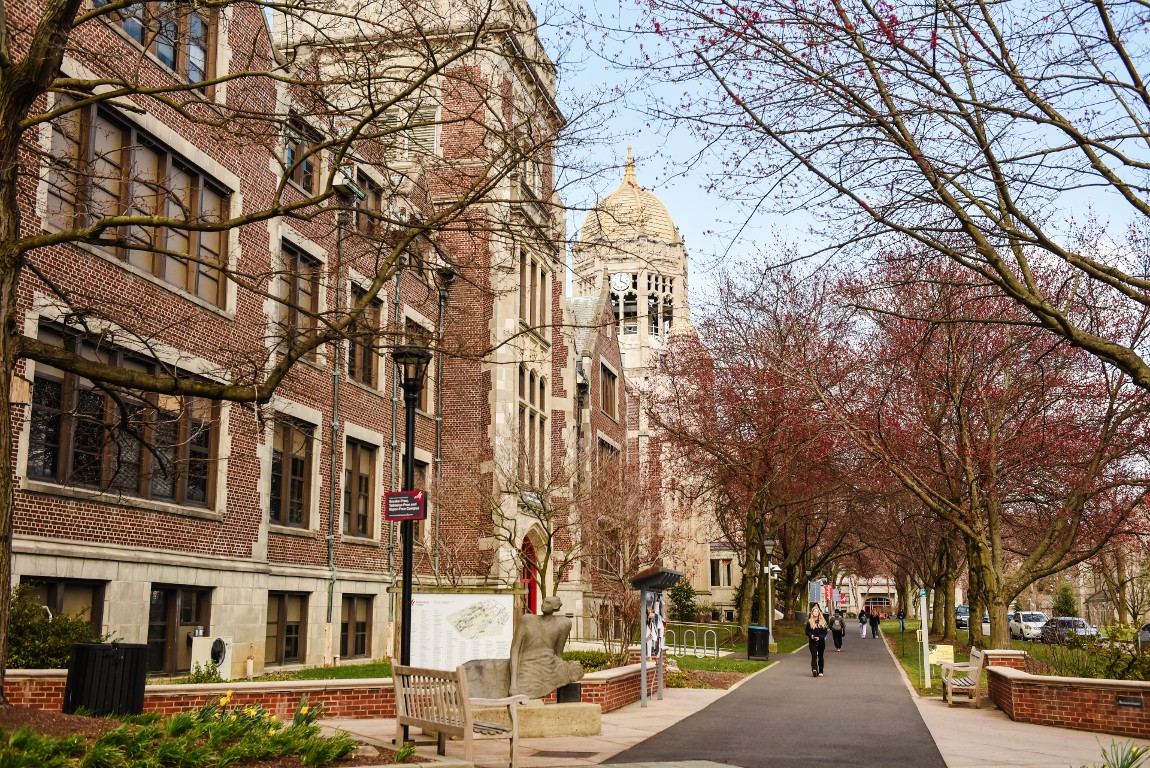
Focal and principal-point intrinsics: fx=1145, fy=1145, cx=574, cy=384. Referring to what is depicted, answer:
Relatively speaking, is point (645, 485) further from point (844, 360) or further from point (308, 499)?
point (308, 499)

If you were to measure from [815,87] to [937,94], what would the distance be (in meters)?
1.18

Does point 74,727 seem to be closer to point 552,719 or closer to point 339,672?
point 552,719

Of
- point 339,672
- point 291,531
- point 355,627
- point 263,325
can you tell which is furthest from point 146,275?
point 355,627

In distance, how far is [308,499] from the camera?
25031 mm

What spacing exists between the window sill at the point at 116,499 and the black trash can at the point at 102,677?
13.2ft

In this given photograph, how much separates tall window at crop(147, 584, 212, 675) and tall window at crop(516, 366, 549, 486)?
13.1m

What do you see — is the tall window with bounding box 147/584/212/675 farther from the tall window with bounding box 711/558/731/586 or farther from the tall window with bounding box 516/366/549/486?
the tall window with bounding box 711/558/731/586

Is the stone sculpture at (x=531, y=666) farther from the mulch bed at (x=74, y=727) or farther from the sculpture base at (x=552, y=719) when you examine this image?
the mulch bed at (x=74, y=727)

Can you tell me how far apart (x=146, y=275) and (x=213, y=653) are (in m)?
6.51

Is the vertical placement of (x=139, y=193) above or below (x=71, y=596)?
above

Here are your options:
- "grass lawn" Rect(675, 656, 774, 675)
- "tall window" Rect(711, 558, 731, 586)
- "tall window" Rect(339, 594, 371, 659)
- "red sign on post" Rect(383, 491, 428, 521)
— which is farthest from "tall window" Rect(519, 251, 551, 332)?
"tall window" Rect(711, 558, 731, 586)

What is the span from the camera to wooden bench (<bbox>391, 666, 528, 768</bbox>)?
10.2m

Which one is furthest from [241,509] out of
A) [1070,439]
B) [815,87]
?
[1070,439]

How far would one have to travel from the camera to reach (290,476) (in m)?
24.2
